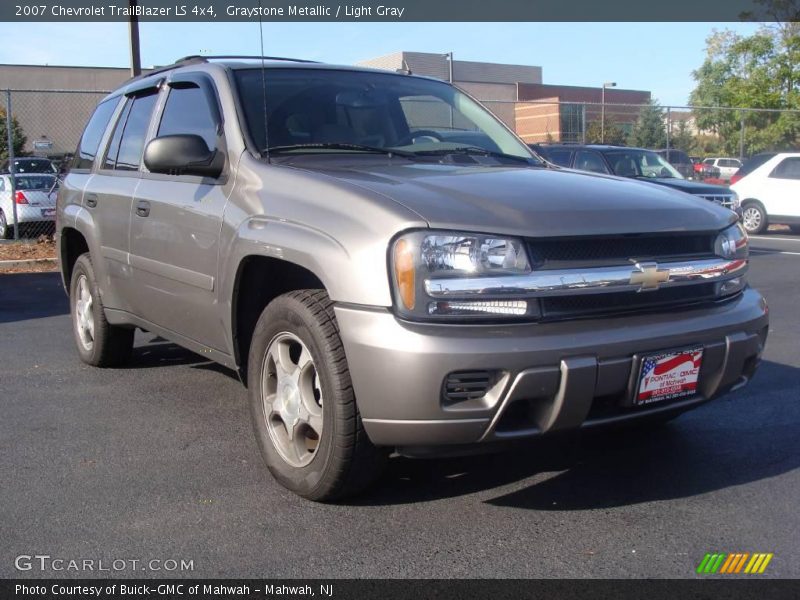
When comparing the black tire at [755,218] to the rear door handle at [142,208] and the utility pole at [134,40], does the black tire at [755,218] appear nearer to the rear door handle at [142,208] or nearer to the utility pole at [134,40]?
the utility pole at [134,40]

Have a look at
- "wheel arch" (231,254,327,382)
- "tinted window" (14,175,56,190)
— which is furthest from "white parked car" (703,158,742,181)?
"wheel arch" (231,254,327,382)

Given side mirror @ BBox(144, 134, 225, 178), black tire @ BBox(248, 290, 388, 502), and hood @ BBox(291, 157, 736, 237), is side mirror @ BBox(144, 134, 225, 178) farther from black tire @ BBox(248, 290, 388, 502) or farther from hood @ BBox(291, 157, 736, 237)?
black tire @ BBox(248, 290, 388, 502)

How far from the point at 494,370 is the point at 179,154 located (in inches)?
73.8

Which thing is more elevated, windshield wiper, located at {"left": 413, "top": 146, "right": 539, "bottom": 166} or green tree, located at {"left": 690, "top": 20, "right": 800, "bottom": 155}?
green tree, located at {"left": 690, "top": 20, "right": 800, "bottom": 155}

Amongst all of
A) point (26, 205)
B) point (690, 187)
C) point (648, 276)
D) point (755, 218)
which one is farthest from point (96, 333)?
point (755, 218)

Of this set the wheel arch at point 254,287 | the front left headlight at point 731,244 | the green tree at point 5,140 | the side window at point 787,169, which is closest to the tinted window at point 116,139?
the wheel arch at point 254,287

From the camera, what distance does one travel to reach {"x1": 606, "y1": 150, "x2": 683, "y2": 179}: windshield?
42.2 feet

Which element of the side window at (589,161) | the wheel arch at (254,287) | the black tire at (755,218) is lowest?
the black tire at (755,218)

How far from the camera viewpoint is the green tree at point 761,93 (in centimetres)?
2794

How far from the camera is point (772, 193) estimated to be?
17.8 m

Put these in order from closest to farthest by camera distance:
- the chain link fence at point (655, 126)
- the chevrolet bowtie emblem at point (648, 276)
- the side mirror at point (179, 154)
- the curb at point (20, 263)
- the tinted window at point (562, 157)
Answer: the chevrolet bowtie emblem at point (648, 276) → the side mirror at point (179, 154) → the curb at point (20, 263) → the tinted window at point (562, 157) → the chain link fence at point (655, 126)

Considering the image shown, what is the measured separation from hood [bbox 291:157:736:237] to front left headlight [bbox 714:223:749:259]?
51 millimetres

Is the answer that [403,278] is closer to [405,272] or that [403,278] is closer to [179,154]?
[405,272]
